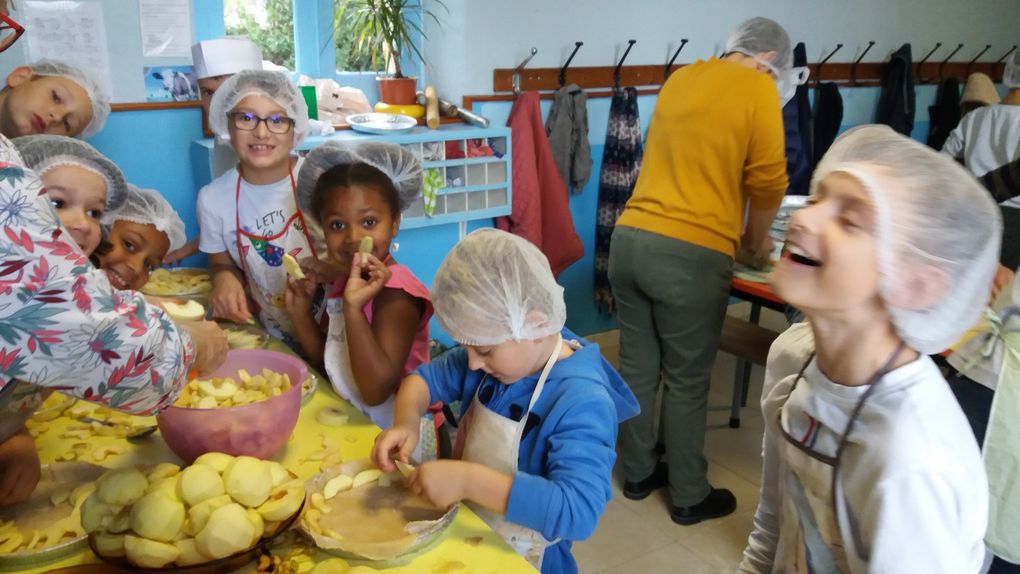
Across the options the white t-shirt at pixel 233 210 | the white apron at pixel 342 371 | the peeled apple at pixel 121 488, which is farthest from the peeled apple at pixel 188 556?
the white t-shirt at pixel 233 210

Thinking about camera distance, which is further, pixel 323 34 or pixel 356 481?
pixel 323 34

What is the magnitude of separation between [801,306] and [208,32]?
2.49 m

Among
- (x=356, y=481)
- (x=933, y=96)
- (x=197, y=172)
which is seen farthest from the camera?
(x=933, y=96)

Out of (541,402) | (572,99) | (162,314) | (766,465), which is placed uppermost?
(572,99)

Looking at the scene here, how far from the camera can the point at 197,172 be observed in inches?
104

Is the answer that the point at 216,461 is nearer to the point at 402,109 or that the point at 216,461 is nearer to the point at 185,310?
the point at 185,310

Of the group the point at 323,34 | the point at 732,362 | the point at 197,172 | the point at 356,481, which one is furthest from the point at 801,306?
the point at 732,362

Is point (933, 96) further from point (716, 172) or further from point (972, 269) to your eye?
point (972, 269)

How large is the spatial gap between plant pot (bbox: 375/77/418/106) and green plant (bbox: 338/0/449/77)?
100mm

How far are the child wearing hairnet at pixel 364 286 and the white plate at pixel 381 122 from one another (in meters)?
1.10

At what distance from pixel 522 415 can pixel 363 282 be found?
1.54ft

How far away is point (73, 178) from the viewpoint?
141 cm

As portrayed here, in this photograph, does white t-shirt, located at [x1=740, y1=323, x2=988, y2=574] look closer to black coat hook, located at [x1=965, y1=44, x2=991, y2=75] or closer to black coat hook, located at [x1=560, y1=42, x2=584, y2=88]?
black coat hook, located at [x1=560, y1=42, x2=584, y2=88]

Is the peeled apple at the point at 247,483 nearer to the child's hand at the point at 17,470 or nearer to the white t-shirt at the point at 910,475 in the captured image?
the child's hand at the point at 17,470
